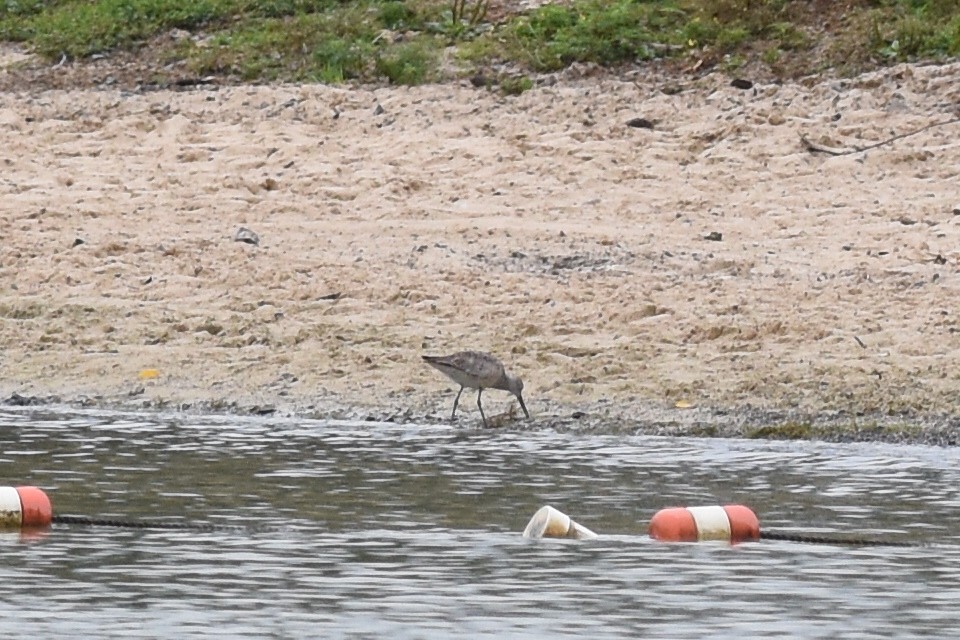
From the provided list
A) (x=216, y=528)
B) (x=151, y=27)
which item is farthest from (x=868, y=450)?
(x=151, y=27)

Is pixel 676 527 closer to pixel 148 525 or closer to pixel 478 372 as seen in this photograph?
pixel 148 525

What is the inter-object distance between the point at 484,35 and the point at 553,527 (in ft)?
27.0

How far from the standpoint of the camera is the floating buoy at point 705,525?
8.17 metres

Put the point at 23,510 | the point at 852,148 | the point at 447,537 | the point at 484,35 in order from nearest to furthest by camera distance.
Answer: the point at 447,537
the point at 23,510
the point at 852,148
the point at 484,35

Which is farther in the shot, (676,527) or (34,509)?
(34,509)

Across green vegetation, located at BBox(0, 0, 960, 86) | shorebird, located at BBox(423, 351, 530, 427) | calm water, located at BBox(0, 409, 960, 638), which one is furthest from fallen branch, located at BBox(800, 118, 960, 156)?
calm water, located at BBox(0, 409, 960, 638)

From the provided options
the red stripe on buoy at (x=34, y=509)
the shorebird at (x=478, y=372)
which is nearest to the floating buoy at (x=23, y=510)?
the red stripe on buoy at (x=34, y=509)

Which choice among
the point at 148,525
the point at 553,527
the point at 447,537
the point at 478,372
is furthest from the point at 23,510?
the point at 478,372

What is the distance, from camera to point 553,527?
8.17 meters

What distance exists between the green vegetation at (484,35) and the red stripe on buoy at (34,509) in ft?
22.9

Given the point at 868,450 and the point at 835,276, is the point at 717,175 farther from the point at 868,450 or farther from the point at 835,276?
the point at 868,450

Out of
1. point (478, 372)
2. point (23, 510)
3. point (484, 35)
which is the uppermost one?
point (484, 35)

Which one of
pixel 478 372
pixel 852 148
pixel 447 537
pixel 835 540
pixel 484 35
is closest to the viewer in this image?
pixel 835 540

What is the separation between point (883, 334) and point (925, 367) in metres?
0.41
